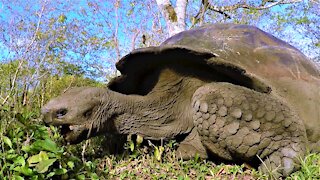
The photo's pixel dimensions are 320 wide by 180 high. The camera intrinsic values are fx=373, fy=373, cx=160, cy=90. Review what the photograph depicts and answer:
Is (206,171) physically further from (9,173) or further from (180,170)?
(9,173)

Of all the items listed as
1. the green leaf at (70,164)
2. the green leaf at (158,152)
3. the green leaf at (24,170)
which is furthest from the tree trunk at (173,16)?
the green leaf at (24,170)

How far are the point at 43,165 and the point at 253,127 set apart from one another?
1.30 metres

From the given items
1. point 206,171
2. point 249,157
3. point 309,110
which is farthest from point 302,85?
point 206,171

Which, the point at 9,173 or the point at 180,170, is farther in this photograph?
the point at 180,170

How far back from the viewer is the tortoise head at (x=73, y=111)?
2289 millimetres

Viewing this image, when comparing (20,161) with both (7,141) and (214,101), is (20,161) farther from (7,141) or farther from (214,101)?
(214,101)

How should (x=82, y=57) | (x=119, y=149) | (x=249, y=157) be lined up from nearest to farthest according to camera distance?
(x=249, y=157) < (x=119, y=149) < (x=82, y=57)

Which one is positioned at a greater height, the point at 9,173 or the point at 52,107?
the point at 52,107

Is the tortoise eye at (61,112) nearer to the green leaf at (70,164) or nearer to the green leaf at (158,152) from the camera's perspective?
the green leaf at (70,164)

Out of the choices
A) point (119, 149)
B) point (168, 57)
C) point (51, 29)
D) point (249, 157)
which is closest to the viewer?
point (249, 157)

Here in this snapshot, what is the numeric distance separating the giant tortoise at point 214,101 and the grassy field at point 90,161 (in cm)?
9

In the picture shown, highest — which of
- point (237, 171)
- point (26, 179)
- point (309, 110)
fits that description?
point (309, 110)

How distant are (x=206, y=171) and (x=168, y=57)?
83 centimetres

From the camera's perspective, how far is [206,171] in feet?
8.38
